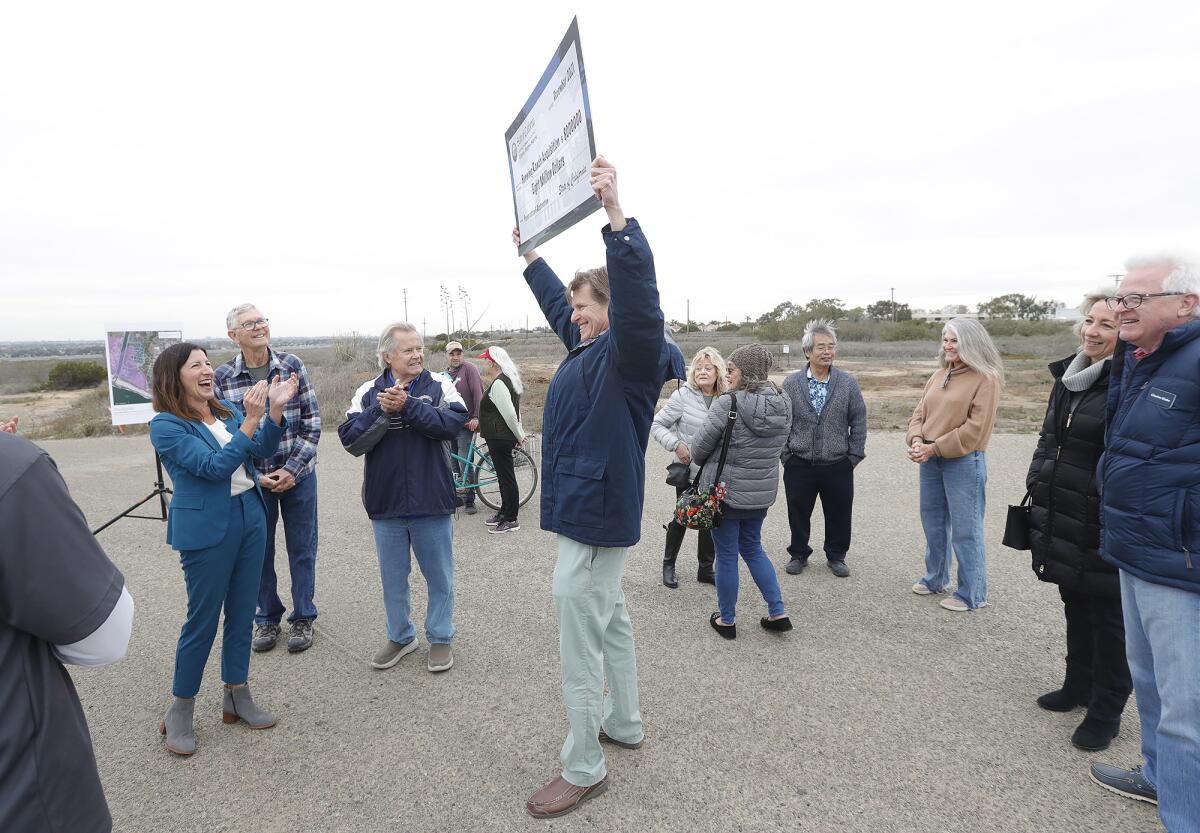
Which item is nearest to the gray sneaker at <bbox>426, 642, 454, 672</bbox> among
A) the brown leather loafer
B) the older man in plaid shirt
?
the older man in plaid shirt

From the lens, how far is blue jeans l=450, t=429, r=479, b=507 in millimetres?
7180

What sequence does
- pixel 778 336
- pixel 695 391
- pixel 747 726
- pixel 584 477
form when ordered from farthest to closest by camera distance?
pixel 778 336 < pixel 695 391 < pixel 747 726 < pixel 584 477

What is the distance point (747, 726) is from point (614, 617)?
35.5 inches

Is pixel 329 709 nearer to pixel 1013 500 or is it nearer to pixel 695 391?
pixel 695 391

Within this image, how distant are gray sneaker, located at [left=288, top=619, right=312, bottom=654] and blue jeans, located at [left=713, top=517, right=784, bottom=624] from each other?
8.14 feet

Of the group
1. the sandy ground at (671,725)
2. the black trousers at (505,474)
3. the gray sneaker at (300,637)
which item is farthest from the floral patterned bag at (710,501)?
the black trousers at (505,474)

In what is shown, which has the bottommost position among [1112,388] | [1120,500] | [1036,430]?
[1036,430]

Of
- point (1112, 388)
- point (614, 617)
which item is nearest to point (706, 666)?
point (614, 617)

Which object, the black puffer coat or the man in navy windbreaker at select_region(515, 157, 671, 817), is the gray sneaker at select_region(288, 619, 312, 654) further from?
the black puffer coat

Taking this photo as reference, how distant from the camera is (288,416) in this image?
154 inches

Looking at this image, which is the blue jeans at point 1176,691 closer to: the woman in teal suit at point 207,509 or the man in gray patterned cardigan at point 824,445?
the man in gray patterned cardigan at point 824,445

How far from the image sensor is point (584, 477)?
249 centimetres

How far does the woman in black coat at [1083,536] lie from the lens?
2898 mm

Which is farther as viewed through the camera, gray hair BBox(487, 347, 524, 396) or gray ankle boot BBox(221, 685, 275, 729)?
gray hair BBox(487, 347, 524, 396)
